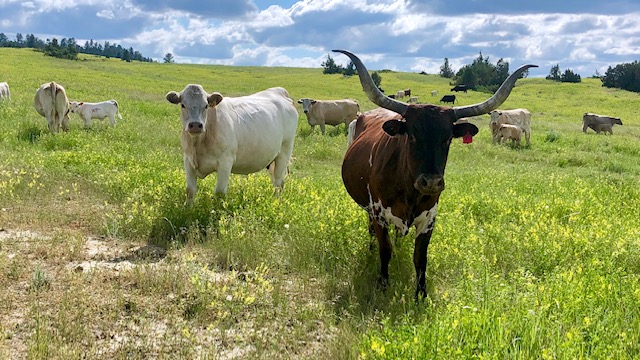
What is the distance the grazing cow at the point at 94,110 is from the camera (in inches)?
806

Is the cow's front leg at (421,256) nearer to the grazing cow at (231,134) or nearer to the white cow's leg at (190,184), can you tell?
the grazing cow at (231,134)

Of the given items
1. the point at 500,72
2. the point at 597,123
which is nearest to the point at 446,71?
the point at 500,72

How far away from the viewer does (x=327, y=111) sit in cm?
2692

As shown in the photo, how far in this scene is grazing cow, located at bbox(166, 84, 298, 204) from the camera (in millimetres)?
8055

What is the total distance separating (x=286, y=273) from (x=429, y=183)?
201cm

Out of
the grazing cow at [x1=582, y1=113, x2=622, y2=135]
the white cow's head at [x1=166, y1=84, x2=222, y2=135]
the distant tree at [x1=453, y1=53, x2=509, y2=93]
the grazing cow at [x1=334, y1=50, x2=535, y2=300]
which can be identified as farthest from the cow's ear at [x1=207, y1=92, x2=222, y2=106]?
the distant tree at [x1=453, y1=53, x2=509, y2=93]

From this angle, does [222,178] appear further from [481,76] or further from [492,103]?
[481,76]

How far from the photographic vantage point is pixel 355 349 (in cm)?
398

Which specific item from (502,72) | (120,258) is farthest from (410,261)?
(502,72)

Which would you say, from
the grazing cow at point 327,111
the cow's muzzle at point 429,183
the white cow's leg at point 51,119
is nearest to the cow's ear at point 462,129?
the cow's muzzle at point 429,183

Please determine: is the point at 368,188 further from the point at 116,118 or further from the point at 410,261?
the point at 116,118

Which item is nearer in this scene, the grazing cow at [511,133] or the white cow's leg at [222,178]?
the white cow's leg at [222,178]

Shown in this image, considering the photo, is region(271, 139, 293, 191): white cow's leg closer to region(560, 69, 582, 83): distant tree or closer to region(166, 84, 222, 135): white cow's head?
region(166, 84, 222, 135): white cow's head

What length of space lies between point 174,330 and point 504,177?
432 inches
